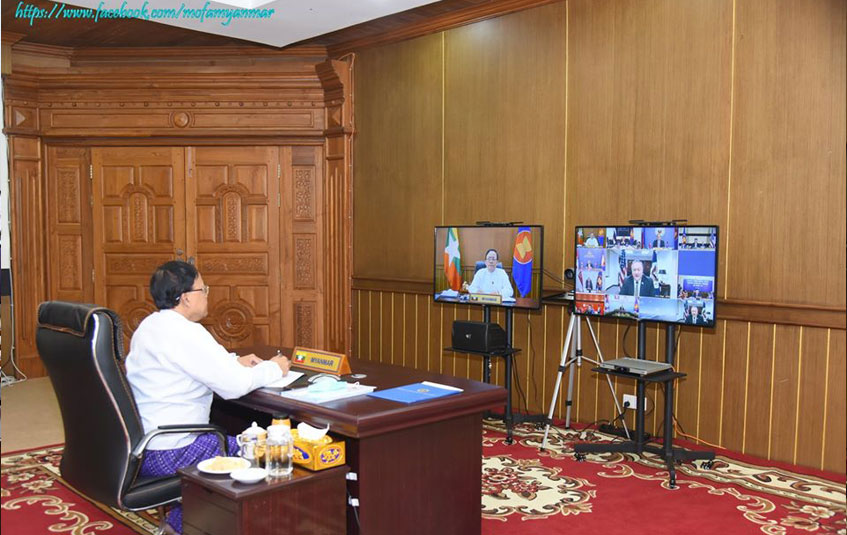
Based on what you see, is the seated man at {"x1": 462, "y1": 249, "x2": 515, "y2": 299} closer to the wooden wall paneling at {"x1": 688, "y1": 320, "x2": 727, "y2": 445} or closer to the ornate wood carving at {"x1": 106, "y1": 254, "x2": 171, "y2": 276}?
the wooden wall paneling at {"x1": 688, "y1": 320, "x2": 727, "y2": 445}

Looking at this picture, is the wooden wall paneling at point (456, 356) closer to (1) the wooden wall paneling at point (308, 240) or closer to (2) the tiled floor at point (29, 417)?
(1) the wooden wall paneling at point (308, 240)

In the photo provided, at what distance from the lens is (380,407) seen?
2.77 m

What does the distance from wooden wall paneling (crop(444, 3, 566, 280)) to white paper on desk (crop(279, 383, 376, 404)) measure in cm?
257

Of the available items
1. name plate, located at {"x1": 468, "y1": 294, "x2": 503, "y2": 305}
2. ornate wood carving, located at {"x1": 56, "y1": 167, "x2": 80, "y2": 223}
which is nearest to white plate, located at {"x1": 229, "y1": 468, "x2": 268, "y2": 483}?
name plate, located at {"x1": 468, "y1": 294, "x2": 503, "y2": 305}

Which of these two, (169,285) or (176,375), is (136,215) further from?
(176,375)

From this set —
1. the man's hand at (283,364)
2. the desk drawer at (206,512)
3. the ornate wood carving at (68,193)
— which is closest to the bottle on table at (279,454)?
the desk drawer at (206,512)

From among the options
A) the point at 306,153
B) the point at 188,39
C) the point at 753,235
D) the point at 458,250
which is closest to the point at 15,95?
the point at 188,39

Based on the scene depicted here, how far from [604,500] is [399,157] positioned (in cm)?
357

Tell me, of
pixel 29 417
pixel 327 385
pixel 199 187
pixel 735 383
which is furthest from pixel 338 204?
pixel 327 385

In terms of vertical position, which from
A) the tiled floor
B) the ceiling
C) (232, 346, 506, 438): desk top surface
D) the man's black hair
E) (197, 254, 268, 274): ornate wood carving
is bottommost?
the tiled floor

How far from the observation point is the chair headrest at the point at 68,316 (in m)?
2.61

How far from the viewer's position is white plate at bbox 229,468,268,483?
2.48 m

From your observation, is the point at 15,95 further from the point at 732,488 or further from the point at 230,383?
the point at 732,488

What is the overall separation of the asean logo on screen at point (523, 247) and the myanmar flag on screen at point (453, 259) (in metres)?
0.47
